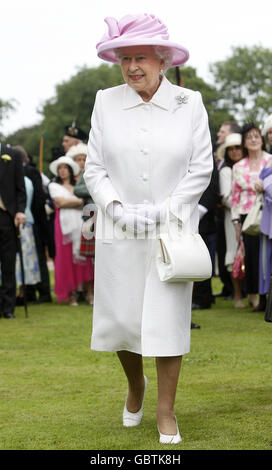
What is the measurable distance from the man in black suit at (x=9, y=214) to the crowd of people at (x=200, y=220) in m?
0.04

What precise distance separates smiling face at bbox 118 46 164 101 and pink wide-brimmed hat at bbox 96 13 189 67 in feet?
0.26

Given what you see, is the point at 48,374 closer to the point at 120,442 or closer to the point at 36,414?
the point at 36,414

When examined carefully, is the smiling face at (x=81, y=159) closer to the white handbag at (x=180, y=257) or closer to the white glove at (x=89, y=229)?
the white glove at (x=89, y=229)

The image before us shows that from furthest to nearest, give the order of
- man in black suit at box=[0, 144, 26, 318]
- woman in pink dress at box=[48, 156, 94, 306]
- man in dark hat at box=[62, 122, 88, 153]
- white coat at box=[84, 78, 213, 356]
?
man in dark hat at box=[62, 122, 88, 153] < woman in pink dress at box=[48, 156, 94, 306] < man in black suit at box=[0, 144, 26, 318] < white coat at box=[84, 78, 213, 356]

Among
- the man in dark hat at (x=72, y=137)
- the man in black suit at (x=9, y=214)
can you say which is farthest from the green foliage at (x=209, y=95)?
the man in black suit at (x=9, y=214)

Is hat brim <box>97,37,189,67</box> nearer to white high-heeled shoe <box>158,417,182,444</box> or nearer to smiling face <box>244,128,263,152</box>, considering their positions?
white high-heeled shoe <box>158,417,182,444</box>

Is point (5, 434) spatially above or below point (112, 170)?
below

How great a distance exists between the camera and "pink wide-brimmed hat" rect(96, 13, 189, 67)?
5109 mm

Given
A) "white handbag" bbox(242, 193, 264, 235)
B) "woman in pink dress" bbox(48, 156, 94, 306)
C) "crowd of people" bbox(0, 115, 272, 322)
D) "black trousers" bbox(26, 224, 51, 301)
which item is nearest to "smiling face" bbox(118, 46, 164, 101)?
"crowd of people" bbox(0, 115, 272, 322)

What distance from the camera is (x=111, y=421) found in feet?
18.7

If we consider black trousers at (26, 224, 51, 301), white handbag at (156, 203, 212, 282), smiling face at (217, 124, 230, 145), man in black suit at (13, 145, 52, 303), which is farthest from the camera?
black trousers at (26, 224, 51, 301)

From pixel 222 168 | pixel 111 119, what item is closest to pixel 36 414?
pixel 111 119

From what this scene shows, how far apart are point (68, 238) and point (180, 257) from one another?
796 centimetres
